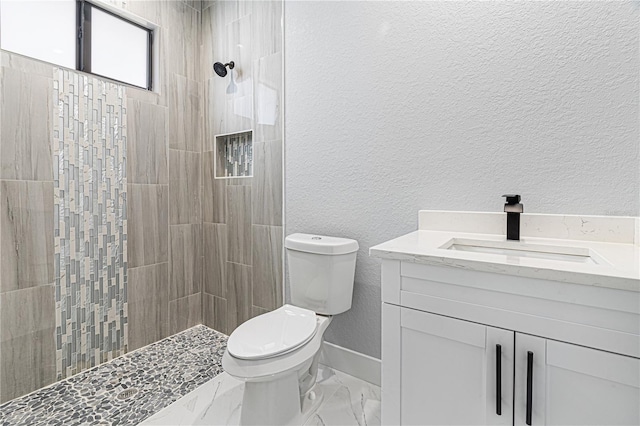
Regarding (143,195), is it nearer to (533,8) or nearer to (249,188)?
(249,188)

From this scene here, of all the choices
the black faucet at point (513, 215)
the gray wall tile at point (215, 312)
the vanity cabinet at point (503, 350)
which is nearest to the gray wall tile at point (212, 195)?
the gray wall tile at point (215, 312)

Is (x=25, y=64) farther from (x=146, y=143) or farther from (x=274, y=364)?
(x=274, y=364)

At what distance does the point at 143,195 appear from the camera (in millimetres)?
2082

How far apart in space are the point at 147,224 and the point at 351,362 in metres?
1.56

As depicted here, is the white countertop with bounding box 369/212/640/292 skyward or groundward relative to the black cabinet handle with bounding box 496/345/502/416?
skyward

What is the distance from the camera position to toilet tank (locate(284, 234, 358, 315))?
156 centimetres

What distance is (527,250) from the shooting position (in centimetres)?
115

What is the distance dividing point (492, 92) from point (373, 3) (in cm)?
77

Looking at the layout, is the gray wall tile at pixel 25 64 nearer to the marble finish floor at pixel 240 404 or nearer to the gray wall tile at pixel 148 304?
the gray wall tile at pixel 148 304

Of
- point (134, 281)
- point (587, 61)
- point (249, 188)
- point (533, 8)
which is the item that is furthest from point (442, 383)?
point (134, 281)

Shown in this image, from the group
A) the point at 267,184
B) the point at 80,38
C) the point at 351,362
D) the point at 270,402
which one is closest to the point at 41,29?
the point at 80,38

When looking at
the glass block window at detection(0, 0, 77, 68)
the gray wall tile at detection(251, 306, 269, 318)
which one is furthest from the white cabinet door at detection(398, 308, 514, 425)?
the glass block window at detection(0, 0, 77, 68)

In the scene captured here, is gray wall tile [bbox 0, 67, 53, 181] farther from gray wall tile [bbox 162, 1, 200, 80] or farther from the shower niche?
the shower niche

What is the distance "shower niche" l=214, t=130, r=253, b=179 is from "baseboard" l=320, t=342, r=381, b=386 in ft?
4.07
